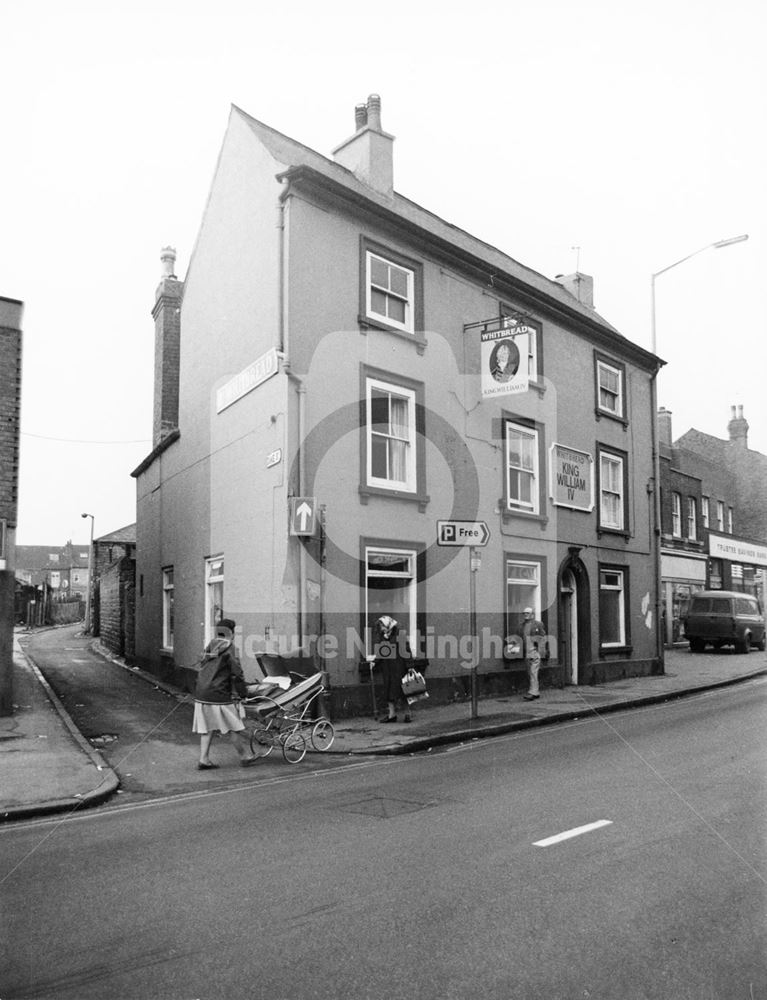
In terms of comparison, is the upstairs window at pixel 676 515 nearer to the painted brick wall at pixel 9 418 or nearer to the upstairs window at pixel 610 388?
the upstairs window at pixel 610 388

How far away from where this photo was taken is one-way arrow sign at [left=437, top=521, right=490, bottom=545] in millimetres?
13469

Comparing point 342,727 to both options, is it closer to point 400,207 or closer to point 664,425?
point 400,207

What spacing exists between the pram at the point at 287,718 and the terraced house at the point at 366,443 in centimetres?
257

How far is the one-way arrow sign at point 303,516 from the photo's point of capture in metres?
13.8

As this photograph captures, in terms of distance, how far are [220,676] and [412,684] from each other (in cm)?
425

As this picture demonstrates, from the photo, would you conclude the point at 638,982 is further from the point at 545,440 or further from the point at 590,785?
the point at 545,440

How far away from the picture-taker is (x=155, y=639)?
2094 cm

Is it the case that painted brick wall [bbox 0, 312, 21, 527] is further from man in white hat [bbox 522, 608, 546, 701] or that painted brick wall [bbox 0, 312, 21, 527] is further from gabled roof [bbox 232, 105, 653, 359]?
man in white hat [bbox 522, 608, 546, 701]

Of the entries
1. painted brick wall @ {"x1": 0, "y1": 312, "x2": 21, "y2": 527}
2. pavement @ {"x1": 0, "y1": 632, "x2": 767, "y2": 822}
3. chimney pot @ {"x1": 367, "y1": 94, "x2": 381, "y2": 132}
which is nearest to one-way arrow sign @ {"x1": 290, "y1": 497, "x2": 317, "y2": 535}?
pavement @ {"x1": 0, "y1": 632, "x2": 767, "y2": 822}

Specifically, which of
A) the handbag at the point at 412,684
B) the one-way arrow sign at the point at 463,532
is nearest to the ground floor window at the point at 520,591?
the handbag at the point at 412,684

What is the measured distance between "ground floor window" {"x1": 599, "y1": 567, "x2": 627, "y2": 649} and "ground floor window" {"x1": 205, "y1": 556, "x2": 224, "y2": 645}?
983cm

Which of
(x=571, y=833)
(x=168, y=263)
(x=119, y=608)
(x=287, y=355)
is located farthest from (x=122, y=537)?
(x=571, y=833)

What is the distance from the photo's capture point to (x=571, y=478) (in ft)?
67.4

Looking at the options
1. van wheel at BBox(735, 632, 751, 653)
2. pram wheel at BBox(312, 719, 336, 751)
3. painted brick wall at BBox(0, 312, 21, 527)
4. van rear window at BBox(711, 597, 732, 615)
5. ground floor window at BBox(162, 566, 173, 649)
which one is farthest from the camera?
van rear window at BBox(711, 597, 732, 615)
